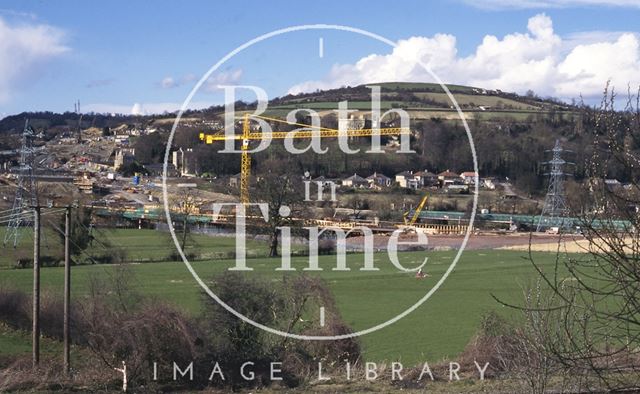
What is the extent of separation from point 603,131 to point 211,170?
188ft

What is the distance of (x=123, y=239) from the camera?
4044cm

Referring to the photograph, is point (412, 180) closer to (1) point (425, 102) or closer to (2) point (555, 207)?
(1) point (425, 102)

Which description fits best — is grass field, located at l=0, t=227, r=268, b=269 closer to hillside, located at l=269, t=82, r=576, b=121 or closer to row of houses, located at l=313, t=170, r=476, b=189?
row of houses, located at l=313, t=170, r=476, b=189

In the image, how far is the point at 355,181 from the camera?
178 ft

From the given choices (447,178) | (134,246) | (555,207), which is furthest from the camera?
(447,178)

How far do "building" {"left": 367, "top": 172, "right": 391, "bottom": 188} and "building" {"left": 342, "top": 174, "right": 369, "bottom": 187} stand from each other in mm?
552

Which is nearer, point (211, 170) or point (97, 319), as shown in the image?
point (97, 319)

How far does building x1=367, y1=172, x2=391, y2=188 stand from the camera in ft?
183

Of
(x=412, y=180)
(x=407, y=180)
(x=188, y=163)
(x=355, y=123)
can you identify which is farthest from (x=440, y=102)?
(x=188, y=163)

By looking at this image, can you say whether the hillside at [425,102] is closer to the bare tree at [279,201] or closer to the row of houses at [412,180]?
the row of houses at [412,180]

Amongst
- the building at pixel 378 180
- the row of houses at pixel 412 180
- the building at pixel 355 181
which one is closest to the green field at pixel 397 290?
the building at pixel 355 181

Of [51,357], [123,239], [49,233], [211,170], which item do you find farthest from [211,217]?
[51,357]

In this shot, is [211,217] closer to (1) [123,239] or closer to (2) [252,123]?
(1) [123,239]

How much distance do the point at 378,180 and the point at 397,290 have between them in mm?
33535
